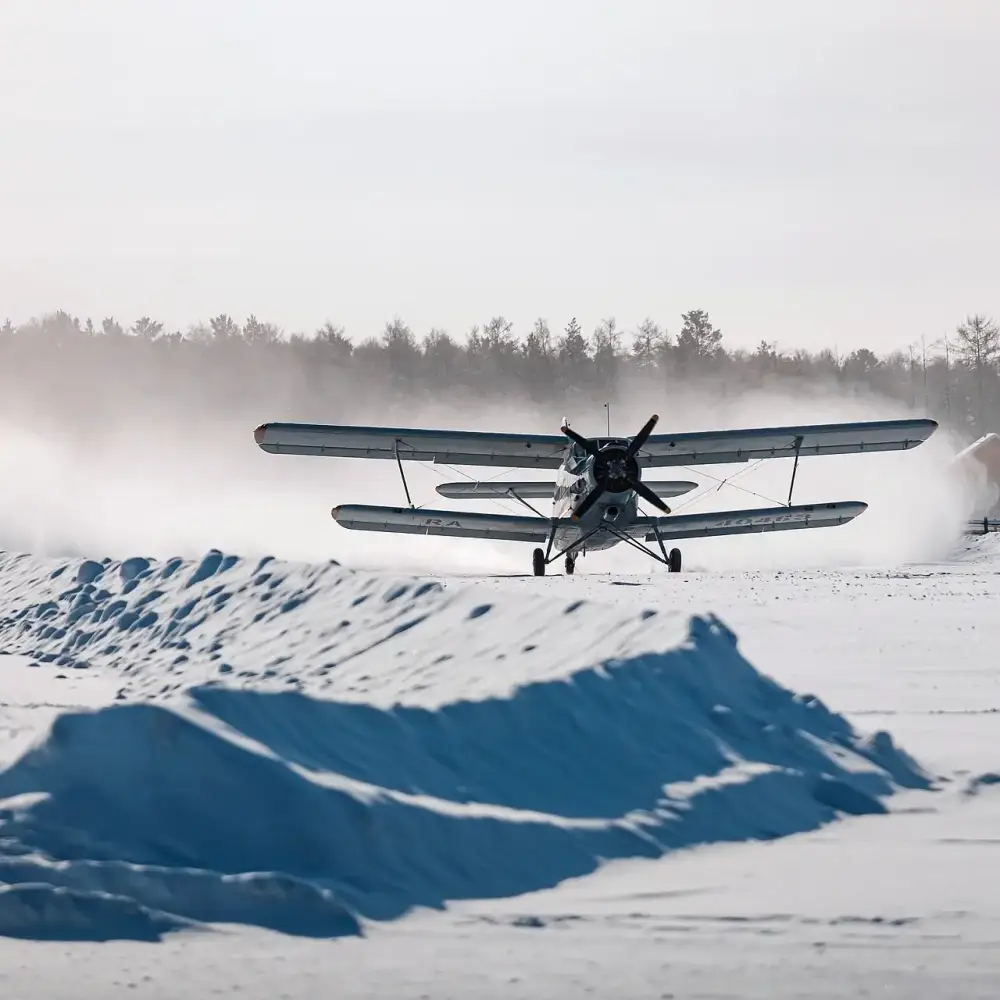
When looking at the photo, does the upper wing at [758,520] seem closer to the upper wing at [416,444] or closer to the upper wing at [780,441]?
the upper wing at [780,441]

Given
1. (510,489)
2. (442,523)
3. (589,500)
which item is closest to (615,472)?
(589,500)

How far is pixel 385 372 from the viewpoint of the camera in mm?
105125

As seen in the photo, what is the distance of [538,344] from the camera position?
116188 millimetres

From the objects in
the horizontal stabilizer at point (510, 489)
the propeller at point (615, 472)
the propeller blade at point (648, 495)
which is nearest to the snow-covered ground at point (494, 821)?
the propeller blade at point (648, 495)

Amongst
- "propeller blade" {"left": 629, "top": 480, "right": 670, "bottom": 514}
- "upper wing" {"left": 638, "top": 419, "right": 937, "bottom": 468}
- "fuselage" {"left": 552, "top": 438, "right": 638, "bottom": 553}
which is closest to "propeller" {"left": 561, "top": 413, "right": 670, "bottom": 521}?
"propeller blade" {"left": 629, "top": 480, "right": 670, "bottom": 514}

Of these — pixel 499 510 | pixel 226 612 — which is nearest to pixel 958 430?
pixel 499 510

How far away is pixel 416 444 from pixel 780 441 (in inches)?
297

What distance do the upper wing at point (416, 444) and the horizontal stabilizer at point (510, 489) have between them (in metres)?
0.51

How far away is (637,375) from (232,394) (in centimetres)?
3694

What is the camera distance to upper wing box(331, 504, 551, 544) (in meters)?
26.4

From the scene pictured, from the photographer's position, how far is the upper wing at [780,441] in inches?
1022

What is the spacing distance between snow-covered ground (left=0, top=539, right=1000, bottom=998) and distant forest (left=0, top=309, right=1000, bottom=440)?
3506 inches

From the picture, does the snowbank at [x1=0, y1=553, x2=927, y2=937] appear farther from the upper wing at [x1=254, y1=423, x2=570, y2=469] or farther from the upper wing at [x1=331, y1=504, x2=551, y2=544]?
the upper wing at [x1=331, y1=504, x2=551, y2=544]

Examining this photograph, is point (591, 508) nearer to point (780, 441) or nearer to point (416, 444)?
point (416, 444)
